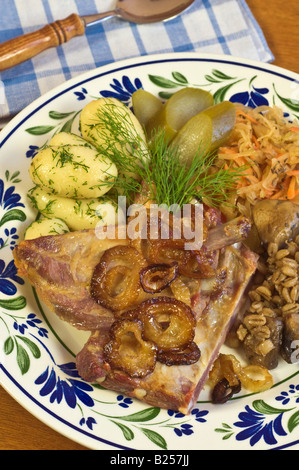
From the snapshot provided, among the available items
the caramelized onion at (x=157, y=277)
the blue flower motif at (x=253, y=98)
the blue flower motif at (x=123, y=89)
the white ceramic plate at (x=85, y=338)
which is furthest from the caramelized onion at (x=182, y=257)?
the blue flower motif at (x=253, y=98)

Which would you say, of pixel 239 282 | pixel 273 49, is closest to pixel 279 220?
pixel 239 282

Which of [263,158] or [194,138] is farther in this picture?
[263,158]

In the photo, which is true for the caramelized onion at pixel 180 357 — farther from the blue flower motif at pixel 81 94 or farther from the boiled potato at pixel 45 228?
the blue flower motif at pixel 81 94

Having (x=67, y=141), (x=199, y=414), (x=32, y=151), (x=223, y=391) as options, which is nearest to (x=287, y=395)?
(x=223, y=391)

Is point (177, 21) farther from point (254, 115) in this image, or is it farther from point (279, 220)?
point (279, 220)

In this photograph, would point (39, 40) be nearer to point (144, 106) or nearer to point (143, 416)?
point (144, 106)

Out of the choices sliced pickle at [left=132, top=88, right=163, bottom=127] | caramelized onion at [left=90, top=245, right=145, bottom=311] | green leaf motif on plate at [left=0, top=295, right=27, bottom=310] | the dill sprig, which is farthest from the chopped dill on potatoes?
green leaf motif on plate at [left=0, top=295, right=27, bottom=310]

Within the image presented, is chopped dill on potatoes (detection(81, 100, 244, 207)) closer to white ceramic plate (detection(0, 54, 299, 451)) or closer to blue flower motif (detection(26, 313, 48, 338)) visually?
white ceramic plate (detection(0, 54, 299, 451))
